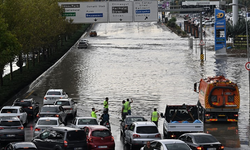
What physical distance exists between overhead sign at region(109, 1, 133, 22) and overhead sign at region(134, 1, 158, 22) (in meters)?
0.74

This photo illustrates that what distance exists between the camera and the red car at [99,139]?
80.0 feet

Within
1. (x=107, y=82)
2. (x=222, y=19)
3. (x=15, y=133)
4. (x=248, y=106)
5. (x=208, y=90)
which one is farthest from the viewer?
(x=222, y=19)

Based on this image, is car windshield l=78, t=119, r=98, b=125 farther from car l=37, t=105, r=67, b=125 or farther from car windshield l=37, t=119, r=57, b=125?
car l=37, t=105, r=67, b=125

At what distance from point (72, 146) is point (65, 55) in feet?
189

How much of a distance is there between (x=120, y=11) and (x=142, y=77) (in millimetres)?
14084

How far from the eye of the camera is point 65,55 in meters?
79.4

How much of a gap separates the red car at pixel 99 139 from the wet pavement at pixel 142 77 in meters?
3.11

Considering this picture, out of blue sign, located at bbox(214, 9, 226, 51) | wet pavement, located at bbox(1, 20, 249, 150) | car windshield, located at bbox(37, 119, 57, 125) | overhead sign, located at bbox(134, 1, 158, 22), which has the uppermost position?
overhead sign, located at bbox(134, 1, 158, 22)

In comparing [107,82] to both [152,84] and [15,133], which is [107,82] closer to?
[152,84]

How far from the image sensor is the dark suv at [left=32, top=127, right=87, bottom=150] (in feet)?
74.2

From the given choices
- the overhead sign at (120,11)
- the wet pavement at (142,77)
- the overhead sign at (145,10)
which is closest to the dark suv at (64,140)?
the wet pavement at (142,77)

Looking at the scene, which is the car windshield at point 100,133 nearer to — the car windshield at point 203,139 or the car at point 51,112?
the car windshield at point 203,139

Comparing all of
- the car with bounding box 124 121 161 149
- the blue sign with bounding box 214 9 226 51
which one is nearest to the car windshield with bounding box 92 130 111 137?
the car with bounding box 124 121 161 149

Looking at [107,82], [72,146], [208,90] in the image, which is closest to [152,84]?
[107,82]
